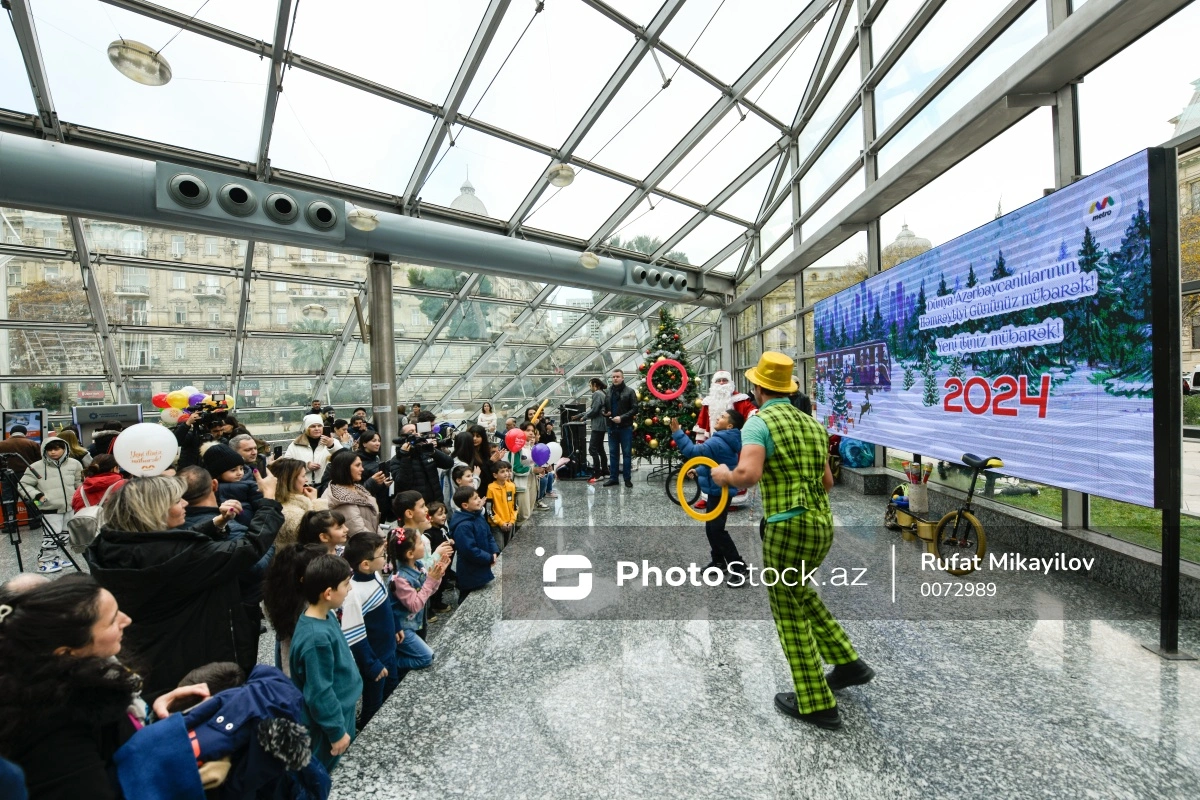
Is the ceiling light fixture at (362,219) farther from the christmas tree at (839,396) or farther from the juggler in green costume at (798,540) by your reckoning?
the christmas tree at (839,396)

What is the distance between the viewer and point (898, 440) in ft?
18.5

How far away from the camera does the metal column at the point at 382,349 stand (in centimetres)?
877

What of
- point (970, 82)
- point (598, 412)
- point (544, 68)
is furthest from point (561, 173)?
point (970, 82)

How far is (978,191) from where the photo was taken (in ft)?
16.8

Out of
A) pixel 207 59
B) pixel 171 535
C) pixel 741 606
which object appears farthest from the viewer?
pixel 207 59

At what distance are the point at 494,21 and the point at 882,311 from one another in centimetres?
542

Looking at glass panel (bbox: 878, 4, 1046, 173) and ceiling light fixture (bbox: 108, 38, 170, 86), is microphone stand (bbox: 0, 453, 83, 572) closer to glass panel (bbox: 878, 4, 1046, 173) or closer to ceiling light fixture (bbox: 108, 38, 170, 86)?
ceiling light fixture (bbox: 108, 38, 170, 86)

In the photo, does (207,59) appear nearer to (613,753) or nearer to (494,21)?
(494,21)

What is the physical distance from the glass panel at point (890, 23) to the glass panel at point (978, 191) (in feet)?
6.49

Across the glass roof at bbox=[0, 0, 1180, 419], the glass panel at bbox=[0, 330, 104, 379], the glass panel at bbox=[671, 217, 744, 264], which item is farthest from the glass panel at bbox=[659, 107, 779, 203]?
the glass panel at bbox=[0, 330, 104, 379]

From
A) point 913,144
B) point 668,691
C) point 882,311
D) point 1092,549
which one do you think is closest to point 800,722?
point 668,691

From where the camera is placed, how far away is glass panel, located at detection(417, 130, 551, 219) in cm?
795

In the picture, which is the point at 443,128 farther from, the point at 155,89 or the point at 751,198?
the point at 751,198

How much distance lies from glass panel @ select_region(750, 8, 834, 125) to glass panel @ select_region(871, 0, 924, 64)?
3.28ft
